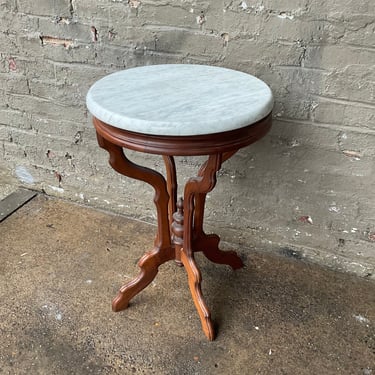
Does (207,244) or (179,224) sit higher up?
(179,224)

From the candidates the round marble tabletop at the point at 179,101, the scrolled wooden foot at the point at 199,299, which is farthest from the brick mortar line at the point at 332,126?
the scrolled wooden foot at the point at 199,299

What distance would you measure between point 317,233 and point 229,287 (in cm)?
45

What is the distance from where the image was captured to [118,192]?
7.43 ft

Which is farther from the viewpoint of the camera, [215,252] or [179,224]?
[215,252]

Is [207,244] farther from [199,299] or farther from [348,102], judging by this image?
[348,102]

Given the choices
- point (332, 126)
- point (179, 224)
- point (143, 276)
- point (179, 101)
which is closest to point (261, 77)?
point (332, 126)

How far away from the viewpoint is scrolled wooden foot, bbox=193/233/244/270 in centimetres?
180

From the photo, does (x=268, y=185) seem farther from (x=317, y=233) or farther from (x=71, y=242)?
(x=71, y=242)

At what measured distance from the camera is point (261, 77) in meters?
1.71

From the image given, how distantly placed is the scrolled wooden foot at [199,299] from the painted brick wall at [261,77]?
0.44m

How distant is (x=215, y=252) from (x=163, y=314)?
13.0 inches

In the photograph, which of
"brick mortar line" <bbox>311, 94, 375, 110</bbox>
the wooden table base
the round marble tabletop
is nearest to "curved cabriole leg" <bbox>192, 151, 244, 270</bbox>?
the wooden table base

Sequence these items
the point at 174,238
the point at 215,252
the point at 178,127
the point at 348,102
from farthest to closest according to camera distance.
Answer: the point at 215,252 → the point at 174,238 → the point at 348,102 → the point at 178,127

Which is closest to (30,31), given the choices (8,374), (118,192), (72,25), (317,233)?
(72,25)
